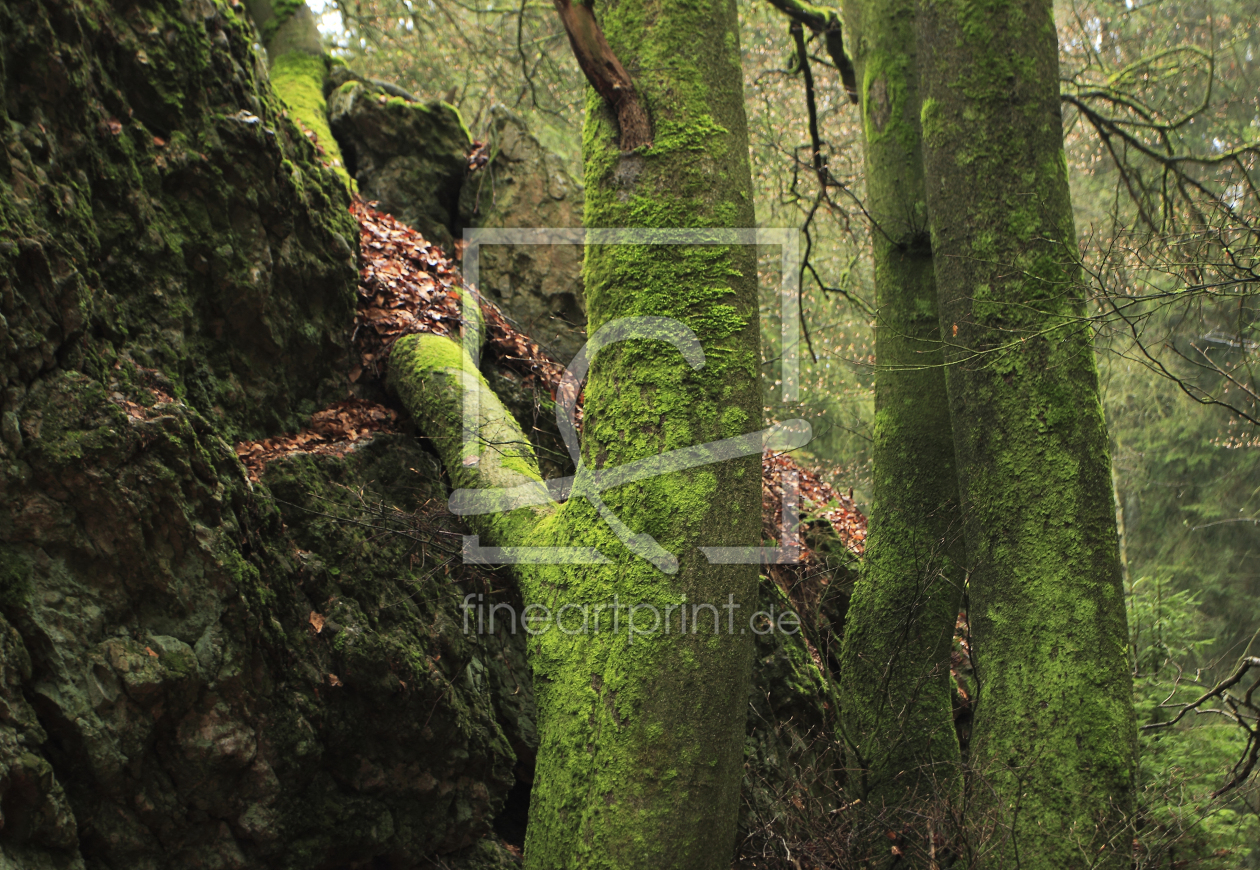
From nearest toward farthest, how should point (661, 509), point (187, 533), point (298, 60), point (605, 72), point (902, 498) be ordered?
1. point (661, 509)
2. point (605, 72)
3. point (187, 533)
4. point (902, 498)
5. point (298, 60)

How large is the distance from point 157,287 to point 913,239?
4.45m

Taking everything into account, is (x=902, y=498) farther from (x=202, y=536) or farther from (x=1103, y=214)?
(x=1103, y=214)

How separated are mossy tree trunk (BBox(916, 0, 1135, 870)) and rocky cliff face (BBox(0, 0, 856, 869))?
112cm

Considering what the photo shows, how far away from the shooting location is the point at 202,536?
3193 mm

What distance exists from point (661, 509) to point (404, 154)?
6.44 meters

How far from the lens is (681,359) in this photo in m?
2.73

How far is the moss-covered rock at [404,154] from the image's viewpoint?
7547 mm

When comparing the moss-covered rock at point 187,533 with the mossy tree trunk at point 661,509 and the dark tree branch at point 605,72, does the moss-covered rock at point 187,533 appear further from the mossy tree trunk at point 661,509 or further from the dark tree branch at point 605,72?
the dark tree branch at point 605,72

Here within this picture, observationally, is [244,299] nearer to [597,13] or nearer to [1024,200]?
[597,13]

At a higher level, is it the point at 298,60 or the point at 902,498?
the point at 298,60

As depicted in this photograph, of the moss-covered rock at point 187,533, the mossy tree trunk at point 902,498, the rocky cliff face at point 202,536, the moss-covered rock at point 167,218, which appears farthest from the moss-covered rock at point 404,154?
the mossy tree trunk at point 902,498

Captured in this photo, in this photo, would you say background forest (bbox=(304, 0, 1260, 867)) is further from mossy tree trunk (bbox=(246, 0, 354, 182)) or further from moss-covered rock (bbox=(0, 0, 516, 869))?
moss-covered rock (bbox=(0, 0, 516, 869))

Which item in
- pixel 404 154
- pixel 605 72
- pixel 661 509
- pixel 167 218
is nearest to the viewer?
pixel 661 509

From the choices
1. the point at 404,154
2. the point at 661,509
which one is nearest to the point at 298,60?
the point at 404,154
